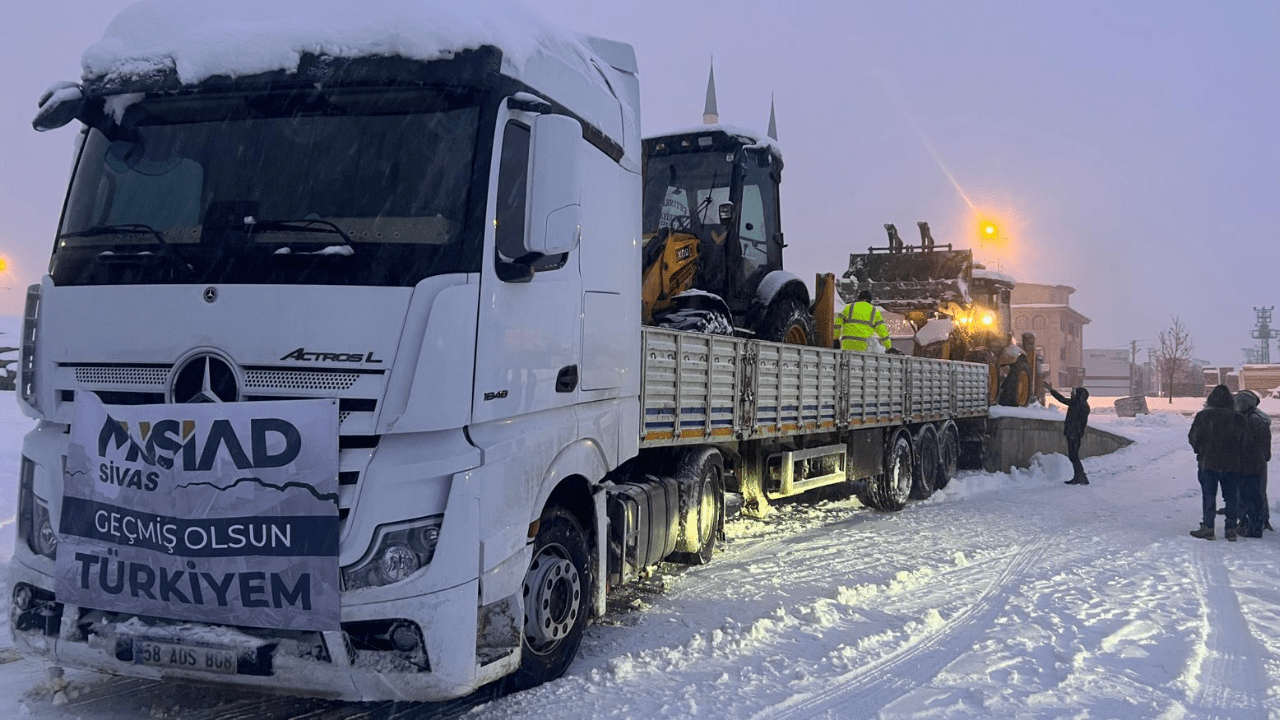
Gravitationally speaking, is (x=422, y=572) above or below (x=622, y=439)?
below

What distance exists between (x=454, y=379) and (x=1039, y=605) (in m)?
4.73

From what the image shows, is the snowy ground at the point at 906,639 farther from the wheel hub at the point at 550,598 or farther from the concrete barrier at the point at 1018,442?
the concrete barrier at the point at 1018,442

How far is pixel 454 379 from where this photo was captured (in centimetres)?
379

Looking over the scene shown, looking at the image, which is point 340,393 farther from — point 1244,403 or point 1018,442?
point 1018,442

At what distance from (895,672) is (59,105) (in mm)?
4874

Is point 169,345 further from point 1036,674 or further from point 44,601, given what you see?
point 1036,674

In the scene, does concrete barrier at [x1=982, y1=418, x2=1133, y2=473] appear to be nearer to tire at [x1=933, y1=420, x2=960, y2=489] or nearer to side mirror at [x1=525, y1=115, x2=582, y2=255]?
tire at [x1=933, y1=420, x2=960, y2=489]

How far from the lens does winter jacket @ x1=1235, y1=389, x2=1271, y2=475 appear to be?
975cm

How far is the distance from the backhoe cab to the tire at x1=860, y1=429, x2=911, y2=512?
2.57 meters

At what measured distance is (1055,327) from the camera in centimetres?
6862

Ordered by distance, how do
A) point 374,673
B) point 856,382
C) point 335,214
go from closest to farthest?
point 374,673, point 335,214, point 856,382

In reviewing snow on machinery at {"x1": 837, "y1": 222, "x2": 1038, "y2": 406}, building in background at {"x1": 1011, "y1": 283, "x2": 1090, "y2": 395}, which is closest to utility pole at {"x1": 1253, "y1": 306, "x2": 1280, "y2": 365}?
building in background at {"x1": 1011, "y1": 283, "x2": 1090, "y2": 395}

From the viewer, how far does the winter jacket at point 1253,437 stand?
32.0 ft

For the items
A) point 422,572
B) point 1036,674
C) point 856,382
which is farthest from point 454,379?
point 856,382
